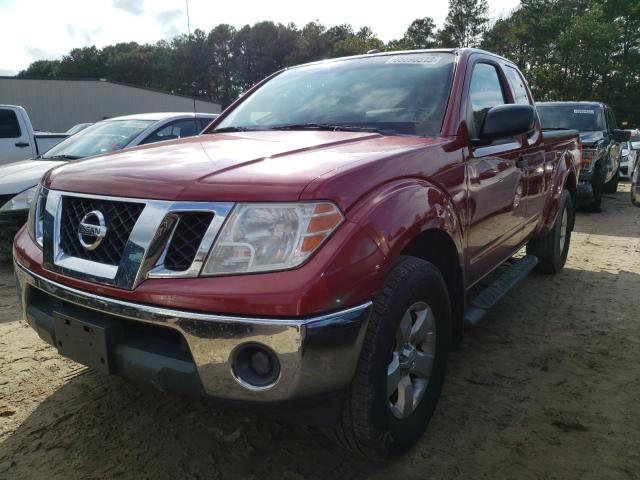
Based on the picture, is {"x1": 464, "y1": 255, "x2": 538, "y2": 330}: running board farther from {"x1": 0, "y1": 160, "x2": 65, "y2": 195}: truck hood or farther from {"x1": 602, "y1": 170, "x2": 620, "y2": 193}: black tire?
{"x1": 602, "y1": 170, "x2": 620, "y2": 193}: black tire

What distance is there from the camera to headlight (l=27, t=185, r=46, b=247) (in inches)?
88.3

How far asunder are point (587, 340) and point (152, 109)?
113 ft

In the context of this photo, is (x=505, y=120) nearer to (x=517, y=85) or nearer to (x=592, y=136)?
(x=517, y=85)

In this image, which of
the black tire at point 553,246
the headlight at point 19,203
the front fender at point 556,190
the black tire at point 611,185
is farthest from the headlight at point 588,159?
the headlight at point 19,203

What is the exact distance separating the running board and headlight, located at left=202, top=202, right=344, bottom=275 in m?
1.30

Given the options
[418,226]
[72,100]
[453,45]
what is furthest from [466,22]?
[418,226]

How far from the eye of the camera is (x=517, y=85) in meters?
3.91

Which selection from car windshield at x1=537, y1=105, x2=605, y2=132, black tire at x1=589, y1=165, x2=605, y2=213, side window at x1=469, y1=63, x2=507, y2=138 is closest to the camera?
side window at x1=469, y1=63, x2=507, y2=138

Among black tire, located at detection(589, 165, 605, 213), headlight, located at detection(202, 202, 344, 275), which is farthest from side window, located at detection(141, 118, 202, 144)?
black tire, located at detection(589, 165, 605, 213)

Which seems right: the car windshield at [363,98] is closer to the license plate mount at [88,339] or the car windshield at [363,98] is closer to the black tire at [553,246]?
the license plate mount at [88,339]

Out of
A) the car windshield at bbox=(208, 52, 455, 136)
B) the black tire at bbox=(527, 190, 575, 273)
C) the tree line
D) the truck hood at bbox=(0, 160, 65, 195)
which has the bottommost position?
the black tire at bbox=(527, 190, 575, 273)

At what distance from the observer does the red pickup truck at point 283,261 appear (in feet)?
5.38

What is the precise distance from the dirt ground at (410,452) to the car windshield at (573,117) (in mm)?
6736

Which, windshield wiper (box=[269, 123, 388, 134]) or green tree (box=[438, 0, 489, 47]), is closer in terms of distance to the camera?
windshield wiper (box=[269, 123, 388, 134])
